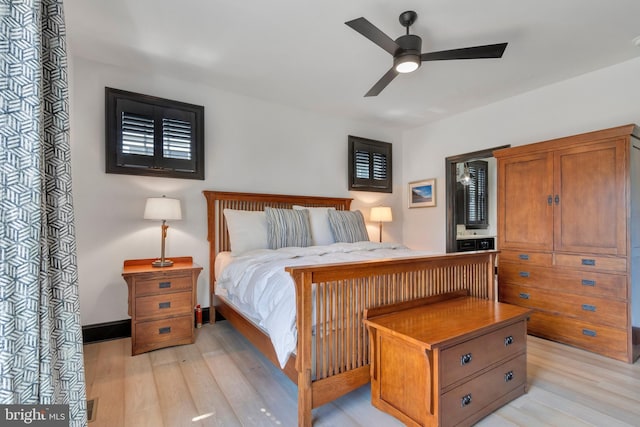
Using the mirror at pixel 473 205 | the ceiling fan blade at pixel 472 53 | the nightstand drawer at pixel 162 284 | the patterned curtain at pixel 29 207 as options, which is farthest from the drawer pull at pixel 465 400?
the mirror at pixel 473 205

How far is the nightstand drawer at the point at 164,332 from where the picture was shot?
2.65m

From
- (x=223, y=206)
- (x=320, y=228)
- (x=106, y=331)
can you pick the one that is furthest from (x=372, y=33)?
(x=106, y=331)

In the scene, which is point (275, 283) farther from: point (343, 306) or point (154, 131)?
point (154, 131)

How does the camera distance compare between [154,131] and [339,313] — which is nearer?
[339,313]

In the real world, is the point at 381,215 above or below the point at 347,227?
above

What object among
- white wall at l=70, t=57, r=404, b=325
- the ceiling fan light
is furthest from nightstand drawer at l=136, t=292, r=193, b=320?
the ceiling fan light

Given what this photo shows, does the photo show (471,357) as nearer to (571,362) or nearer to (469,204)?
(571,362)

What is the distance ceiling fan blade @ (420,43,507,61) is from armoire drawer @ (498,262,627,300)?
2.01 m

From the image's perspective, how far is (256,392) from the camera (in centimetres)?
206

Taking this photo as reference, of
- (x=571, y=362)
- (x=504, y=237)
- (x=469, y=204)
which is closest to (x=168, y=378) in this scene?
(x=571, y=362)

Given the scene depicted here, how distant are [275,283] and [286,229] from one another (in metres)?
1.34

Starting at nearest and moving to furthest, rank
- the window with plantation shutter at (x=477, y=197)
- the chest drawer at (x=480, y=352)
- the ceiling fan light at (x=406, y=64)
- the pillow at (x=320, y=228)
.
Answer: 1. the chest drawer at (x=480, y=352)
2. the ceiling fan light at (x=406, y=64)
3. the pillow at (x=320, y=228)
4. the window with plantation shutter at (x=477, y=197)

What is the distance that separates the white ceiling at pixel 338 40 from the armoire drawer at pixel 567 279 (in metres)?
1.97

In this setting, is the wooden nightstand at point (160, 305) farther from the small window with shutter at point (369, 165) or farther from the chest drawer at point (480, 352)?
the small window with shutter at point (369, 165)
